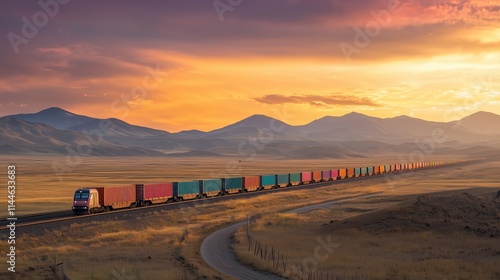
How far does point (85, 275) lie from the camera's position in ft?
100

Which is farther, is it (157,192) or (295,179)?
(295,179)

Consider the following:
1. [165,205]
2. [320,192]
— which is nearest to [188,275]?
[165,205]

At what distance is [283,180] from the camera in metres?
103

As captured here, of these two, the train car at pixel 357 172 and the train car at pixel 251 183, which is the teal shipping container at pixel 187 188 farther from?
the train car at pixel 357 172

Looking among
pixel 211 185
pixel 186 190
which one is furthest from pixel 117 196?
pixel 211 185

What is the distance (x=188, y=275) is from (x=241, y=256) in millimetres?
6338

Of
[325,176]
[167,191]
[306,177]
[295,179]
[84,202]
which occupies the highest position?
[84,202]

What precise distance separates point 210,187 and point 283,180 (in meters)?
25.6

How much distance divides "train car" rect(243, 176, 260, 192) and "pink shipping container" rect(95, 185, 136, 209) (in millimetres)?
29332

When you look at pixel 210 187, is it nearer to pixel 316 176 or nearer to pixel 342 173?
pixel 316 176

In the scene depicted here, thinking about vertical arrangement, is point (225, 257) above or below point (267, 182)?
below

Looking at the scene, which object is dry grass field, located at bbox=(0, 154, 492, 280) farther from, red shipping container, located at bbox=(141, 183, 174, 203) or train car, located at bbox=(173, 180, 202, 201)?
A: red shipping container, located at bbox=(141, 183, 174, 203)

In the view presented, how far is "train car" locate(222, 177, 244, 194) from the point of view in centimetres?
8538

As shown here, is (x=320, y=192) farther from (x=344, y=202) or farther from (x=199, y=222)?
(x=199, y=222)
